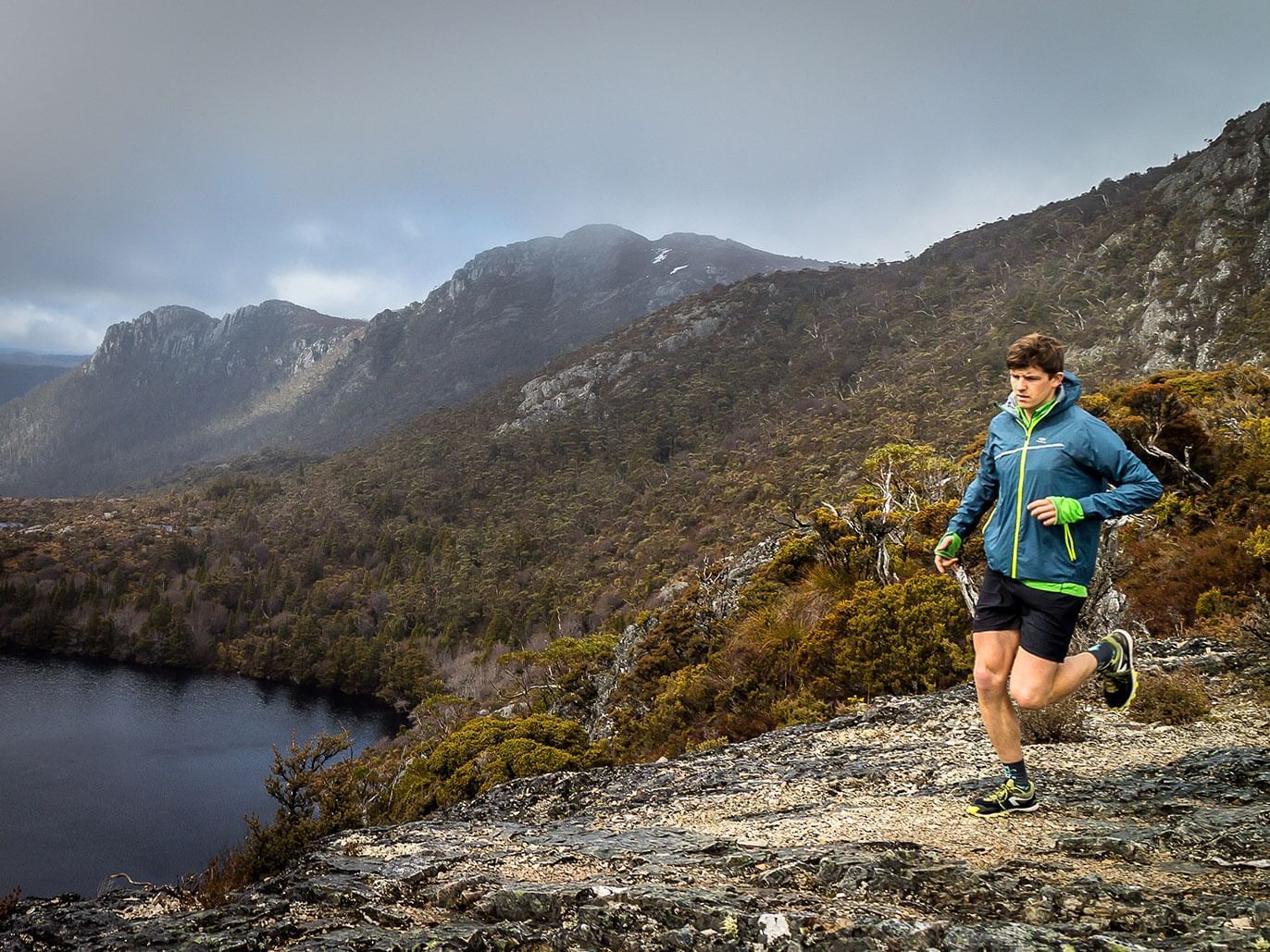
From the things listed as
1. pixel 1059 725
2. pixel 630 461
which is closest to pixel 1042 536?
pixel 1059 725

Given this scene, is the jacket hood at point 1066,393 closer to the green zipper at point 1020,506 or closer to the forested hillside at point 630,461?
the green zipper at point 1020,506

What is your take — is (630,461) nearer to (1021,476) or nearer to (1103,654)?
(1103,654)

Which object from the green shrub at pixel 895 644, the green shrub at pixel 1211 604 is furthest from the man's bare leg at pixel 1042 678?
the green shrub at pixel 1211 604

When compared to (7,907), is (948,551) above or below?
above

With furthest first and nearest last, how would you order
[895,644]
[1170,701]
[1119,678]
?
1. [895,644]
2. [1170,701]
3. [1119,678]

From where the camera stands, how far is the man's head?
298cm

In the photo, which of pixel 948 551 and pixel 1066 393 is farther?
pixel 948 551

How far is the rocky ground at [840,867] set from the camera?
2307mm

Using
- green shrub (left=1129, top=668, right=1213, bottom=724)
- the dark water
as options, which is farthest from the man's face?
the dark water

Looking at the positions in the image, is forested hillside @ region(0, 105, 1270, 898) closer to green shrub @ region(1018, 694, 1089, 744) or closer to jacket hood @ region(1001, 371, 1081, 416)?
green shrub @ region(1018, 694, 1089, 744)

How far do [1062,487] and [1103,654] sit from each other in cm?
91

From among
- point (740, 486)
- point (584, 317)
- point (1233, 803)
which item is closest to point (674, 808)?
point (1233, 803)

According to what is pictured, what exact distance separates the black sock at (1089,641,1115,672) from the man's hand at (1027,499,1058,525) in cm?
84

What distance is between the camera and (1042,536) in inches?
115
